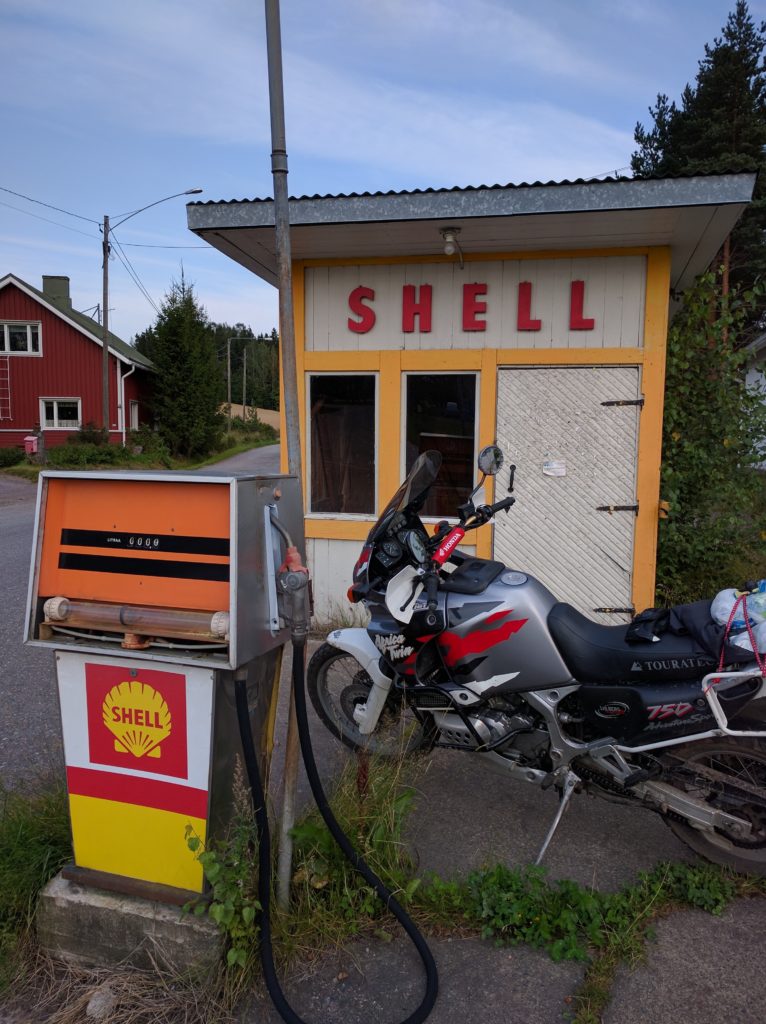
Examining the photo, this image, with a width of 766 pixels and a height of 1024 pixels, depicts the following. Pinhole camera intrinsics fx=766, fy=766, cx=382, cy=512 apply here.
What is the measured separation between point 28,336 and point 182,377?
6.02 m

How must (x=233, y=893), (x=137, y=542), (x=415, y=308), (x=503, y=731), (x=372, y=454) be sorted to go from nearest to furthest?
1. (x=233, y=893)
2. (x=137, y=542)
3. (x=503, y=731)
4. (x=415, y=308)
5. (x=372, y=454)

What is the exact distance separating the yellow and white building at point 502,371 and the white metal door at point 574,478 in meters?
0.01

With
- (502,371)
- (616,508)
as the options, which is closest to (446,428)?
(502,371)

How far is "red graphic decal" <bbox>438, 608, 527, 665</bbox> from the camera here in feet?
10.0

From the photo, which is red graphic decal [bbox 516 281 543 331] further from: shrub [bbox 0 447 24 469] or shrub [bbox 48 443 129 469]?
shrub [bbox 0 447 24 469]

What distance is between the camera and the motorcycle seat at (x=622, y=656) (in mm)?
2875

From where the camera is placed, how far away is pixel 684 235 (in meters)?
5.79

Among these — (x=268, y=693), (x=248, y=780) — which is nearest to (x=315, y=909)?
(x=248, y=780)

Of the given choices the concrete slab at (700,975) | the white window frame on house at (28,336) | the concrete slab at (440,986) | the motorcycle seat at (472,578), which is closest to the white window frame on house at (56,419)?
the white window frame on house at (28,336)

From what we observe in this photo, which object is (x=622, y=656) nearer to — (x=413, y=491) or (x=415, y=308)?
(x=413, y=491)

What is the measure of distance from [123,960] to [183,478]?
5.17 feet

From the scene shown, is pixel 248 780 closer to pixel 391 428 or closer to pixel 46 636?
pixel 46 636

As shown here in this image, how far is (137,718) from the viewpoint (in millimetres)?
2477

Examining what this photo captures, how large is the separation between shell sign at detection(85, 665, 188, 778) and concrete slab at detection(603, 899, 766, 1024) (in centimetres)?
156
